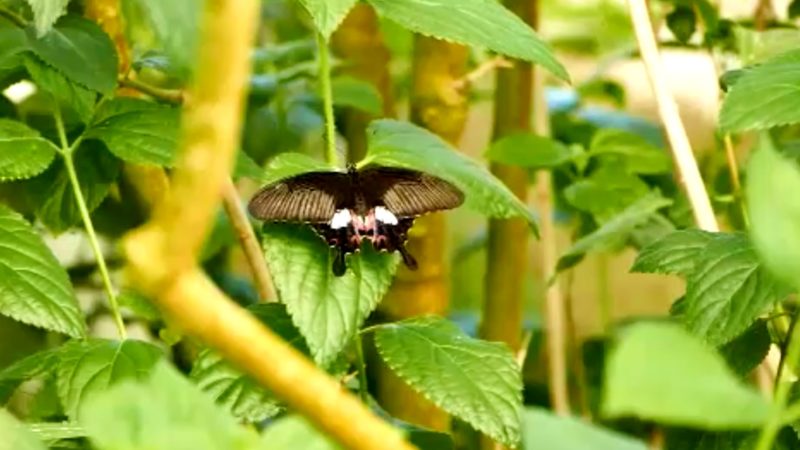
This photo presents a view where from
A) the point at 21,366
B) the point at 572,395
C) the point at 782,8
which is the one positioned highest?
the point at 782,8

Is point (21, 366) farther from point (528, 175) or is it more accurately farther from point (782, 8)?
point (782, 8)

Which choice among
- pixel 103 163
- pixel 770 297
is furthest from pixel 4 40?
pixel 770 297

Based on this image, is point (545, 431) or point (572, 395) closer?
point (545, 431)

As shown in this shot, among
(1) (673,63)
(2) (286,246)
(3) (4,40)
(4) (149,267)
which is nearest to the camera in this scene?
(4) (149,267)

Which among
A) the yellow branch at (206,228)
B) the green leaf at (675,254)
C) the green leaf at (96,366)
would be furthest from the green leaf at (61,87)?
the yellow branch at (206,228)

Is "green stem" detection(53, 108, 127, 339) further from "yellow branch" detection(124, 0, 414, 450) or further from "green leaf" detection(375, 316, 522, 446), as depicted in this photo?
"yellow branch" detection(124, 0, 414, 450)

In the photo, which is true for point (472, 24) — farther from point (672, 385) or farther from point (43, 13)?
point (672, 385)

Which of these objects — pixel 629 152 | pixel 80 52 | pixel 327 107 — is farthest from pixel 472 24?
pixel 629 152
